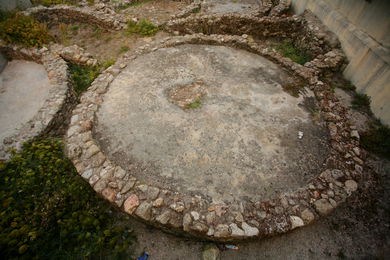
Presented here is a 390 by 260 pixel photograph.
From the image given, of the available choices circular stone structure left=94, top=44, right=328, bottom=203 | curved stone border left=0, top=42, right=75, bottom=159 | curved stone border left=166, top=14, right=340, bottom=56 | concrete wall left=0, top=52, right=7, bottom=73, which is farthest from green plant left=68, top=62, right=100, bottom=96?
curved stone border left=166, top=14, right=340, bottom=56

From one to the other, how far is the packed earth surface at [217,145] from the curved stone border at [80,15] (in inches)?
92.8

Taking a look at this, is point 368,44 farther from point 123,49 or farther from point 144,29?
point 123,49

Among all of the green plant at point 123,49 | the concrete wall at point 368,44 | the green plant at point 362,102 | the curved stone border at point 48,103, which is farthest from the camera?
the green plant at point 123,49

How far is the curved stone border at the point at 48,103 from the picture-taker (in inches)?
170

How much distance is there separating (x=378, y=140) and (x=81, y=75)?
319 inches

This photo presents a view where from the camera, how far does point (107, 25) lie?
26.5 ft

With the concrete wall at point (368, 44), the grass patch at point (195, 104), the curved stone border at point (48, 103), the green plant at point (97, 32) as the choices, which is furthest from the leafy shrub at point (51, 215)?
the concrete wall at point (368, 44)

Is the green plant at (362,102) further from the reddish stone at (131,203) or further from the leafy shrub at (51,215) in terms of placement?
the leafy shrub at (51,215)

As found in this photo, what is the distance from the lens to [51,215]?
10.1 ft

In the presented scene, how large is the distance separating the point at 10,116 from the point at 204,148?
199 inches

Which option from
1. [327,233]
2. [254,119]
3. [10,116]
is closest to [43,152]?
[10,116]

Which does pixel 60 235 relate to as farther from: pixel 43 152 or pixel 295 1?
pixel 295 1

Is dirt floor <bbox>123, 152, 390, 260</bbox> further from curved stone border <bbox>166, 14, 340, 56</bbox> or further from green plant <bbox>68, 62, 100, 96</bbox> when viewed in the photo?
curved stone border <bbox>166, 14, 340, 56</bbox>

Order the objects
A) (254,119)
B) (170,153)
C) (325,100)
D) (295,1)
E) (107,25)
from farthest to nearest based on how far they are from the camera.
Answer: (295,1) < (107,25) < (325,100) < (254,119) < (170,153)
